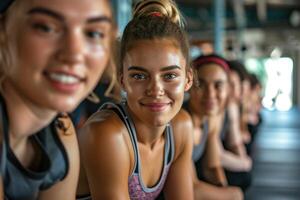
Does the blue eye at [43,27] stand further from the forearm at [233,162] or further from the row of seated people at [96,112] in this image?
the forearm at [233,162]

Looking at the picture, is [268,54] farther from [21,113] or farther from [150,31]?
[21,113]

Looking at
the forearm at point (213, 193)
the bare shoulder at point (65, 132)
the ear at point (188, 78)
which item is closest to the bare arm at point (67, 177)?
the bare shoulder at point (65, 132)

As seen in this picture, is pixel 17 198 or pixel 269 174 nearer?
pixel 17 198

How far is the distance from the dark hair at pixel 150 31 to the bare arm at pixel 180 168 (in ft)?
0.68

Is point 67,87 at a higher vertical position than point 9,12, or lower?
lower

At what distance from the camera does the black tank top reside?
2.25ft

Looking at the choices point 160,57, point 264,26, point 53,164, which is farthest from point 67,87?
point 264,26

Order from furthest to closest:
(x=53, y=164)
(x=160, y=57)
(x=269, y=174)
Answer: (x=269, y=174)
(x=160, y=57)
(x=53, y=164)

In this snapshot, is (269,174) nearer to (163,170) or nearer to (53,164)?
(163,170)

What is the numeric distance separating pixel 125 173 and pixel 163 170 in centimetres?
16

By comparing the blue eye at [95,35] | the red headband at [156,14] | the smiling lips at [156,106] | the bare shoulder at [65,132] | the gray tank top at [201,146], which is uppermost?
the red headband at [156,14]

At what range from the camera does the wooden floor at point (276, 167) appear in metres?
2.46

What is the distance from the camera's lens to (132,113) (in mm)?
1020

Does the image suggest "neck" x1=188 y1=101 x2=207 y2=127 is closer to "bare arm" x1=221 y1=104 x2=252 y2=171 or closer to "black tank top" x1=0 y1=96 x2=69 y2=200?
"bare arm" x1=221 y1=104 x2=252 y2=171
